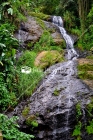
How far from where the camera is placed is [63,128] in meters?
8.26

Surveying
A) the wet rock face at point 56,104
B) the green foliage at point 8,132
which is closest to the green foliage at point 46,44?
the wet rock face at point 56,104

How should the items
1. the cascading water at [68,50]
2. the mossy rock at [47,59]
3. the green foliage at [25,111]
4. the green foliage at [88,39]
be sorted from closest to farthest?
1. the cascading water at [68,50]
2. the green foliage at [25,111]
3. the mossy rock at [47,59]
4. the green foliage at [88,39]

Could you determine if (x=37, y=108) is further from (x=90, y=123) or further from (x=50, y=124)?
(x=90, y=123)

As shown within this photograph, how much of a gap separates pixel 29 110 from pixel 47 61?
12.2 feet

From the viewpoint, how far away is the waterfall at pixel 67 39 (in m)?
13.6

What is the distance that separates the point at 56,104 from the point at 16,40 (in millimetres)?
2770

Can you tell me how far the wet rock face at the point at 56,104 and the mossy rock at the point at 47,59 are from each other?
1483mm

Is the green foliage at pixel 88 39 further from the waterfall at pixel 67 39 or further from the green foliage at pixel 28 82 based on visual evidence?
the green foliage at pixel 28 82

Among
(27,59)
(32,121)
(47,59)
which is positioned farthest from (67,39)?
(32,121)

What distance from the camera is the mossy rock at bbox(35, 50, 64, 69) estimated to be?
12.0 metres

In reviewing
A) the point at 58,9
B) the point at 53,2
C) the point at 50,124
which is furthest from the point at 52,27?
the point at 50,124

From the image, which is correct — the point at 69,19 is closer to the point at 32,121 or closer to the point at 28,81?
the point at 28,81

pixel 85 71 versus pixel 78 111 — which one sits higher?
pixel 85 71

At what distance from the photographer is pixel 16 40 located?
1005 centimetres
